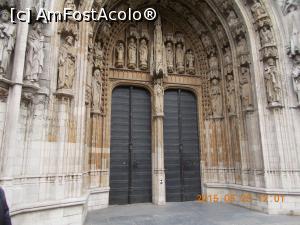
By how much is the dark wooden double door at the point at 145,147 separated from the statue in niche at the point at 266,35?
377 centimetres

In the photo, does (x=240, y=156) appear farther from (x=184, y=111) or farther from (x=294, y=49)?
(x=294, y=49)

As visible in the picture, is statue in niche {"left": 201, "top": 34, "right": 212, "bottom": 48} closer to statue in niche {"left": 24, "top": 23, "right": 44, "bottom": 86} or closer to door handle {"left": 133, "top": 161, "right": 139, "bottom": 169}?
door handle {"left": 133, "top": 161, "right": 139, "bottom": 169}

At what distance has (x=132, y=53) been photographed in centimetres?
991

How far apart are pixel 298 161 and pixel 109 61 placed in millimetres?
7610

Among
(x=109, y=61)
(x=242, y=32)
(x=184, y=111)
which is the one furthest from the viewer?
(x=184, y=111)

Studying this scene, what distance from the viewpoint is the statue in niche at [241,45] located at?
8952mm

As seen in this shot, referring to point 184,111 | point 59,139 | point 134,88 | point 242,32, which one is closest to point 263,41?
point 242,32

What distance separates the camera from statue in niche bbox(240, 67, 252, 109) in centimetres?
851

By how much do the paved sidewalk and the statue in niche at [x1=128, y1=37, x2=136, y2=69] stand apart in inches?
216

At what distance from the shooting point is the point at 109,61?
31.5 feet

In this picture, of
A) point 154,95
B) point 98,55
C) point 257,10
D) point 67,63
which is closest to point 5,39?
point 67,63

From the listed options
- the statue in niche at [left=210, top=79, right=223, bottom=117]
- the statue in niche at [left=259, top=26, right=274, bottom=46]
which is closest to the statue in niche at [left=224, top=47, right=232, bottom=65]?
the statue in niche at [left=210, top=79, right=223, bottom=117]

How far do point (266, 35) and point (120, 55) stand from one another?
18.1 feet

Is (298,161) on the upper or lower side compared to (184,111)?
lower
